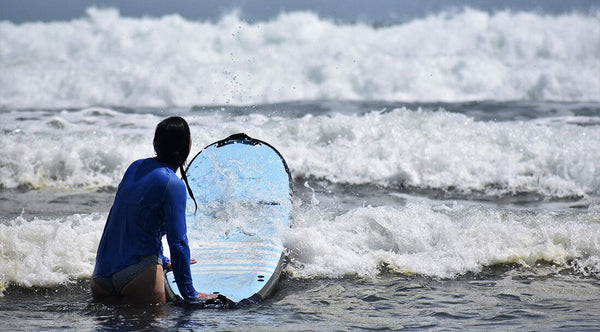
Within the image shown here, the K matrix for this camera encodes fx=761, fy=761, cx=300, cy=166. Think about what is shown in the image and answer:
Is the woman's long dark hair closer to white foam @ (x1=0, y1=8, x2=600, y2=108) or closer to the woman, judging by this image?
the woman

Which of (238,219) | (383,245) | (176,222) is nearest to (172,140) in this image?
(176,222)

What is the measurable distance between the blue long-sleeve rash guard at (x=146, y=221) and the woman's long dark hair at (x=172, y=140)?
60 millimetres

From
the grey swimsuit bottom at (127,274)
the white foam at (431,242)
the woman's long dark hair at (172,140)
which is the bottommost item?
the white foam at (431,242)

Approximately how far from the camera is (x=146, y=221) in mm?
4070

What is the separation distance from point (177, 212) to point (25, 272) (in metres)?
2.06

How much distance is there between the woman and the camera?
402cm

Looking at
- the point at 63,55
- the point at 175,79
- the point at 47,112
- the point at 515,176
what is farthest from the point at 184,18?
the point at 515,176

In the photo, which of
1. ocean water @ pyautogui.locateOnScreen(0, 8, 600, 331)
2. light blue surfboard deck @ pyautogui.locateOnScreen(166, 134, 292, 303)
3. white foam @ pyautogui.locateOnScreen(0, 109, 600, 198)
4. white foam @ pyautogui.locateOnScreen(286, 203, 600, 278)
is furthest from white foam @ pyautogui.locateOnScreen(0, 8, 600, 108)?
white foam @ pyautogui.locateOnScreen(286, 203, 600, 278)

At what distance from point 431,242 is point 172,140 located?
9.50 ft

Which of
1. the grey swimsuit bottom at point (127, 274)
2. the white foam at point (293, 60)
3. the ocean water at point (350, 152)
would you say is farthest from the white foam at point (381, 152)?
the grey swimsuit bottom at point (127, 274)

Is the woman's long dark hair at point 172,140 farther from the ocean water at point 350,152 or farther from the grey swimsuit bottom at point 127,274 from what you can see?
the ocean water at point 350,152

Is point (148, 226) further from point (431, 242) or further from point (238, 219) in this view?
point (431, 242)

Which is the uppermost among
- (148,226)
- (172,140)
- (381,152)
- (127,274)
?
(172,140)

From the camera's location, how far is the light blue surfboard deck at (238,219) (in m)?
5.07
